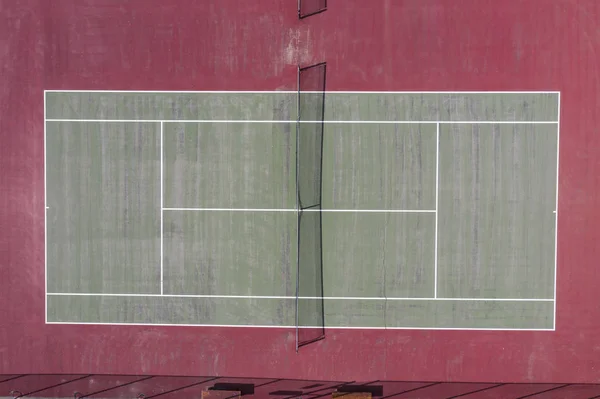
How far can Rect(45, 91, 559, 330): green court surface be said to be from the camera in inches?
453

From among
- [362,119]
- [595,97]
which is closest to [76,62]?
[362,119]

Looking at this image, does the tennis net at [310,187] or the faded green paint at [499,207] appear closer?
the faded green paint at [499,207]

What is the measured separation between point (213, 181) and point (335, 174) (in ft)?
9.67

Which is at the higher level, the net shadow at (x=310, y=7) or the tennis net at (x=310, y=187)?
the net shadow at (x=310, y=7)

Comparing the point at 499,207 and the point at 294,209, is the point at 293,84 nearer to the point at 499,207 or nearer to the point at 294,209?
the point at 294,209

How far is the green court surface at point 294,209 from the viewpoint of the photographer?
11516 millimetres

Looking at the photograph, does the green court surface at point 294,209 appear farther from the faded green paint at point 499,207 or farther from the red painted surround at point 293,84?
the red painted surround at point 293,84

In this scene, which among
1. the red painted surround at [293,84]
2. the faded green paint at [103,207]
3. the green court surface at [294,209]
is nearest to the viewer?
the red painted surround at [293,84]

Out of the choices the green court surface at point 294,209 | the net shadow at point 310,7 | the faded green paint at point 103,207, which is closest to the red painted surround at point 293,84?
the net shadow at point 310,7

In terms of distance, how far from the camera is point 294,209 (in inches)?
458

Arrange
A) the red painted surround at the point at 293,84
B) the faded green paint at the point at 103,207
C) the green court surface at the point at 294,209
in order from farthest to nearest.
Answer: the faded green paint at the point at 103,207, the green court surface at the point at 294,209, the red painted surround at the point at 293,84

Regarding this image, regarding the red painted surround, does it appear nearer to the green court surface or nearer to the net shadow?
the net shadow

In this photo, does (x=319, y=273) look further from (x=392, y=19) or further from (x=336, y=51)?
(x=392, y=19)

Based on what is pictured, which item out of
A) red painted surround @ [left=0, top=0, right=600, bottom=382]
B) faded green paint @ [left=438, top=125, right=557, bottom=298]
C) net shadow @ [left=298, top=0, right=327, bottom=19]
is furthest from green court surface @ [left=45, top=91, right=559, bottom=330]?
net shadow @ [left=298, top=0, right=327, bottom=19]
